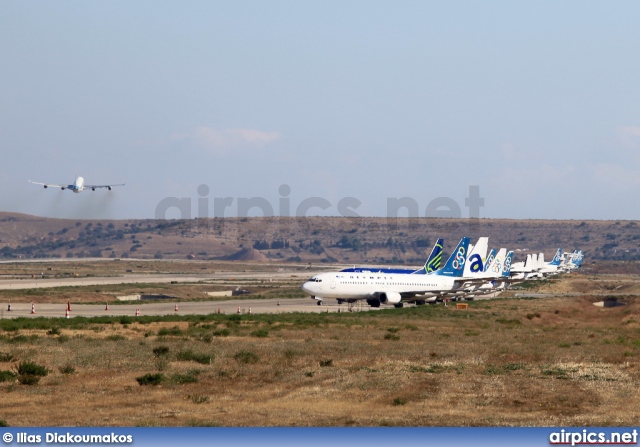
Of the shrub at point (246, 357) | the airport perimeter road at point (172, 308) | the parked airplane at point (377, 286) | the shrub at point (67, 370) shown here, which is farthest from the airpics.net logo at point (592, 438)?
the parked airplane at point (377, 286)

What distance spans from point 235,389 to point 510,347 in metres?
17.7

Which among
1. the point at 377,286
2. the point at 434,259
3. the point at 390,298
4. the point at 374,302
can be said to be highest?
the point at 434,259

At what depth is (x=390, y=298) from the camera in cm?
7800

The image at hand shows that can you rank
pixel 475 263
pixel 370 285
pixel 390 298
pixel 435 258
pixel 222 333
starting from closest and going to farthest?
pixel 222 333
pixel 390 298
pixel 370 285
pixel 475 263
pixel 435 258

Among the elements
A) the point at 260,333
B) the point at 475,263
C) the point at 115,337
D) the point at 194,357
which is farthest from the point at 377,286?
the point at 194,357

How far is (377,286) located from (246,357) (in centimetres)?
4485

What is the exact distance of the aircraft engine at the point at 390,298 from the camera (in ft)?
256

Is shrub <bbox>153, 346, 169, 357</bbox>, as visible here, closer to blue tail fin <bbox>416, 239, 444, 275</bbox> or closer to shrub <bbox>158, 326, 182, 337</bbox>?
shrub <bbox>158, 326, 182, 337</bbox>

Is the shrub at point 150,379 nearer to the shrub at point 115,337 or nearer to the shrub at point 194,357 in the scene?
the shrub at point 194,357

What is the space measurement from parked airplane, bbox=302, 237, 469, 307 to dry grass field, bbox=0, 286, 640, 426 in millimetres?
21024

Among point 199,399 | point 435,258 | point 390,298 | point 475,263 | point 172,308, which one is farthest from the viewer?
point 435,258

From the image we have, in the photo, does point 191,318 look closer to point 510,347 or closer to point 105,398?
point 510,347

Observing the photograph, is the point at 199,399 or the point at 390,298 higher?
the point at 390,298

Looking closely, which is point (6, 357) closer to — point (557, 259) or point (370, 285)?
point (370, 285)
